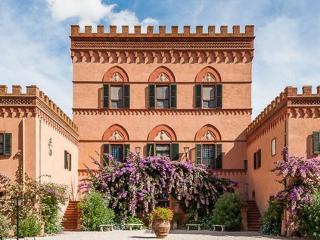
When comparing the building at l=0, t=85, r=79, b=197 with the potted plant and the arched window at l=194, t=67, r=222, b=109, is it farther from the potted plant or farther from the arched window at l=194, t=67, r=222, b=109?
the arched window at l=194, t=67, r=222, b=109

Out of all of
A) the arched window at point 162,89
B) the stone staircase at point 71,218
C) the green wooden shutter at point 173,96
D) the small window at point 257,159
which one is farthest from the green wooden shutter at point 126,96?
the small window at point 257,159

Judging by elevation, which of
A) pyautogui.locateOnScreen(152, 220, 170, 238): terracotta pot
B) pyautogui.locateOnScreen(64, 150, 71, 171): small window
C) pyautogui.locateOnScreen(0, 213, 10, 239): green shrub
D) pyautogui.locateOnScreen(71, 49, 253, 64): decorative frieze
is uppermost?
pyautogui.locateOnScreen(71, 49, 253, 64): decorative frieze

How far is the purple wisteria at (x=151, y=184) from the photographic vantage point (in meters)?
33.1

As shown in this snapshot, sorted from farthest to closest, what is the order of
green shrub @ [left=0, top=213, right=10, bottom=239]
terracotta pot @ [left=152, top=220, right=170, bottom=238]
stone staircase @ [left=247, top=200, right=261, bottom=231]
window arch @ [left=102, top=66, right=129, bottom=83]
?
1. window arch @ [left=102, top=66, right=129, bottom=83]
2. stone staircase @ [left=247, top=200, right=261, bottom=231]
3. terracotta pot @ [left=152, top=220, right=170, bottom=238]
4. green shrub @ [left=0, top=213, right=10, bottom=239]

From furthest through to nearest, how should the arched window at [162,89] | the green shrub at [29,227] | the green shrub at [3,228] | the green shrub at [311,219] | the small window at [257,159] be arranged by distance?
the arched window at [162,89]
the small window at [257,159]
the green shrub at [29,227]
the green shrub at [311,219]
the green shrub at [3,228]

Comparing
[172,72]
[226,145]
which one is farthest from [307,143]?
[172,72]

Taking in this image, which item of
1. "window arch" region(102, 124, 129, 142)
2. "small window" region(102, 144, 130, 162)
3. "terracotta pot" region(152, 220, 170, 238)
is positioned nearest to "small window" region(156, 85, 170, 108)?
"window arch" region(102, 124, 129, 142)

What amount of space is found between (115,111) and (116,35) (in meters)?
5.08

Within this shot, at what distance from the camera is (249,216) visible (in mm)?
33125

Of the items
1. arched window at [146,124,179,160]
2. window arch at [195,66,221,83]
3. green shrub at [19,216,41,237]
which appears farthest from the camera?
window arch at [195,66,221,83]

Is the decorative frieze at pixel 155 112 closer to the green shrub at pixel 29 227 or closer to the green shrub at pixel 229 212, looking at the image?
the green shrub at pixel 229 212

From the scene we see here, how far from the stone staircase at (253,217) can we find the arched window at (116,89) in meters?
10.3

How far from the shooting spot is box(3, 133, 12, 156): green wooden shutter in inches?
1054

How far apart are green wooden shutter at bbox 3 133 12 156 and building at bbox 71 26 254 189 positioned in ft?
35.2
